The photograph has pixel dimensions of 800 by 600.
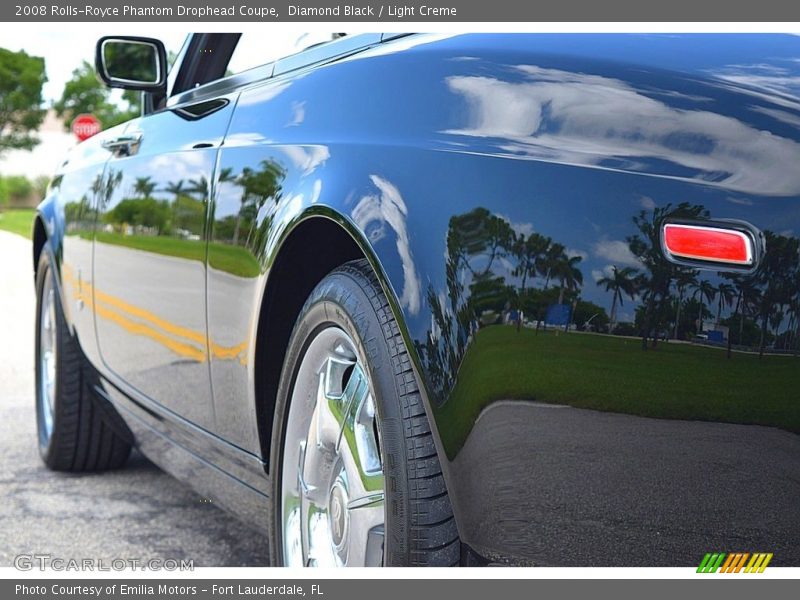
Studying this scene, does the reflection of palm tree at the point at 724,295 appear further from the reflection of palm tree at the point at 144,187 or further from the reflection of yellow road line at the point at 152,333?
the reflection of palm tree at the point at 144,187

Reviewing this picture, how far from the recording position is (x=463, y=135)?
178cm

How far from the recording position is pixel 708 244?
146 cm

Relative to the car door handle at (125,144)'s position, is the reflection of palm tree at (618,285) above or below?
below

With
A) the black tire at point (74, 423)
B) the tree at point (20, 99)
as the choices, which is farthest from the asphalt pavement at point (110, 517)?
the tree at point (20, 99)

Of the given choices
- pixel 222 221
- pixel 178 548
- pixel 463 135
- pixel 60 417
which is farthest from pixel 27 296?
pixel 463 135

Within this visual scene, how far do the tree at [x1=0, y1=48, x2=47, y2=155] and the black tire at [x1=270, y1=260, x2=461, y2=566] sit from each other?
128 inches

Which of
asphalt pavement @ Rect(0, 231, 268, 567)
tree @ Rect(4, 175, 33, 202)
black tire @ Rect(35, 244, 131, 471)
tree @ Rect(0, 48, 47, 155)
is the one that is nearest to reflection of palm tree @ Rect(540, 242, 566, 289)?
asphalt pavement @ Rect(0, 231, 268, 567)

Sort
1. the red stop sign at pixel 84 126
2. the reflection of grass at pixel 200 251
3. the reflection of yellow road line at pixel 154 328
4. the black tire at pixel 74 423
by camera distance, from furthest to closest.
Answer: the red stop sign at pixel 84 126 → the black tire at pixel 74 423 → the reflection of yellow road line at pixel 154 328 → the reflection of grass at pixel 200 251

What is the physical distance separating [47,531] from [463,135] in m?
2.52

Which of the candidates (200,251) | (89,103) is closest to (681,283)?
(200,251)

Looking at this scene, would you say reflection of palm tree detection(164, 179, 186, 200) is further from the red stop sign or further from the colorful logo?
the red stop sign

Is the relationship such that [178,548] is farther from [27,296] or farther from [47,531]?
[27,296]

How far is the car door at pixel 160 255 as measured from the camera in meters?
2.75

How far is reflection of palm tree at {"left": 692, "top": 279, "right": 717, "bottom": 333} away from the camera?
4.83ft
